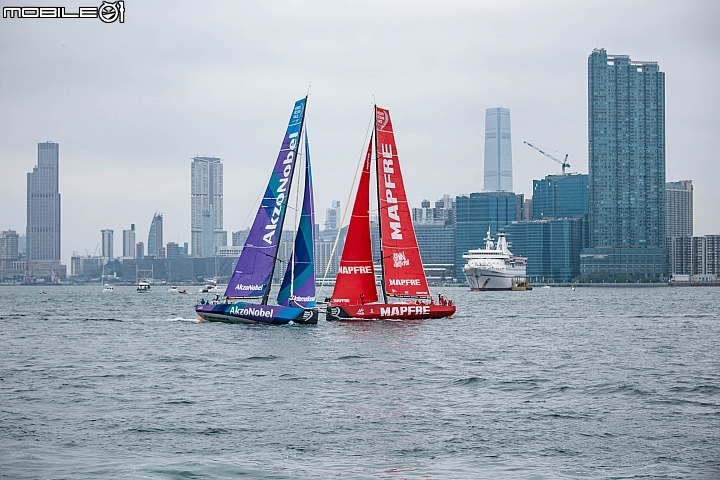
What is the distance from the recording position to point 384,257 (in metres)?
54.6

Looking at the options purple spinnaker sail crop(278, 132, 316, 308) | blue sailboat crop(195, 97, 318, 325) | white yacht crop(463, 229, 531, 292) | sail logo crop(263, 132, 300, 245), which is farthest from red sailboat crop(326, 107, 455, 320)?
white yacht crop(463, 229, 531, 292)

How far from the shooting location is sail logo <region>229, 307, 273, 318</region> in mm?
47656

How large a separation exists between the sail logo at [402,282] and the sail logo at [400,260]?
2.43 ft

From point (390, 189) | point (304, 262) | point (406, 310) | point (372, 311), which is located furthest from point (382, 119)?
point (372, 311)

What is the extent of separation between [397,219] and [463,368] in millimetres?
21930

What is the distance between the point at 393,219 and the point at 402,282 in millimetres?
3368

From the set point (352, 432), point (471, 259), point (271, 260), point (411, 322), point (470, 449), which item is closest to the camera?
point (470, 449)

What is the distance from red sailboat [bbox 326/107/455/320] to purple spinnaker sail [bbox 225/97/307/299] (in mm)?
3732

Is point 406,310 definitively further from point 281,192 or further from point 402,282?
point 281,192

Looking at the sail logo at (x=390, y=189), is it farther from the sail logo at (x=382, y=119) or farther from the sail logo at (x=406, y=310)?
the sail logo at (x=406, y=310)

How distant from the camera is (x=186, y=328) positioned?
181 feet

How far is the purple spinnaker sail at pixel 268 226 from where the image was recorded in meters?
50.2

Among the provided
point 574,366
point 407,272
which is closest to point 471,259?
point 407,272

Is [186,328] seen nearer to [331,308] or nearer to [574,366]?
[331,308]
